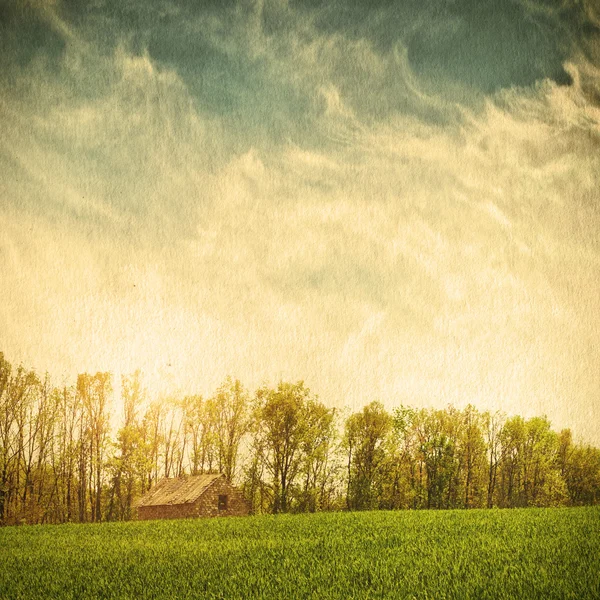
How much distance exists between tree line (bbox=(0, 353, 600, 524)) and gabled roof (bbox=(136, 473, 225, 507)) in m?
2.02

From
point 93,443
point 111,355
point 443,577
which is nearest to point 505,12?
point 443,577

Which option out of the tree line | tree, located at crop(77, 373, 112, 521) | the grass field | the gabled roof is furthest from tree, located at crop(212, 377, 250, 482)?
the grass field

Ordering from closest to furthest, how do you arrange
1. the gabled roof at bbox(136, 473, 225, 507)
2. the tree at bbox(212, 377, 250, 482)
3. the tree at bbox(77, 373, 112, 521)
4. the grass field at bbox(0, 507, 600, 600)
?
the grass field at bbox(0, 507, 600, 600)
the gabled roof at bbox(136, 473, 225, 507)
the tree at bbox(77, 373, 112, 521)
the tree at bbox(212, 377, 250, 482)

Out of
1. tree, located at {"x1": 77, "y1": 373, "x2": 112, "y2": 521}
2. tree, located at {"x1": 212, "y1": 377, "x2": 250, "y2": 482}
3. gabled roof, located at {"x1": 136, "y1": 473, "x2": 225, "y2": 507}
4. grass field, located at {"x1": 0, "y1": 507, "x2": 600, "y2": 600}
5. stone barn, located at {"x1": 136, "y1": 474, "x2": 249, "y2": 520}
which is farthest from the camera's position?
tree, located at {"x1": 212, "y1": 377, "x2": 250, "y2": 482}

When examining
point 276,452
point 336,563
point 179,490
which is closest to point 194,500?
point 179,490

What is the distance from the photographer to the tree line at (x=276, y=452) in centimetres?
3397

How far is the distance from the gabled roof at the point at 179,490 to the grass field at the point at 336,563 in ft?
60.8

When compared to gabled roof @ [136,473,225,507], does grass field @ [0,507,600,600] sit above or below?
above

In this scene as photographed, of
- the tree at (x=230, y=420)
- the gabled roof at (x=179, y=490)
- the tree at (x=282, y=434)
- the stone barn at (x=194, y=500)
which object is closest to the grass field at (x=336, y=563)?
the stone barn at (x=194, y=500)

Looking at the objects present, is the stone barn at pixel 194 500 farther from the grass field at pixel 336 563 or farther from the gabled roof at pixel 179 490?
the grass field at pixel 336 563

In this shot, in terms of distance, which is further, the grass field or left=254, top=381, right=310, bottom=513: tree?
left=254, top=381, right=310, bottom=513: tree

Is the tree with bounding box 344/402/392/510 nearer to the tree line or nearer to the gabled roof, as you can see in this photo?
the tree line

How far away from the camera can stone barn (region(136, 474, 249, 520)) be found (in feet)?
106

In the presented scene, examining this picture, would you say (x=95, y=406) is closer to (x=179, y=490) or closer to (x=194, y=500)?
(x=179, y=490)
